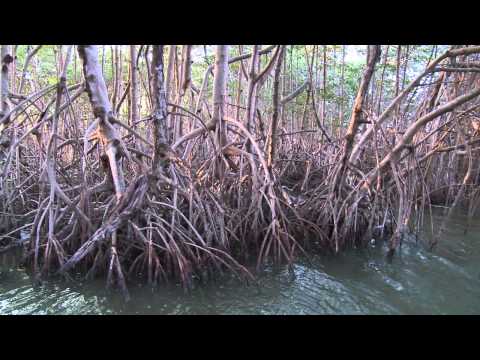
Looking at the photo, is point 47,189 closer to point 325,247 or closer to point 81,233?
point 81,233

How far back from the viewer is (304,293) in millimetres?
3510

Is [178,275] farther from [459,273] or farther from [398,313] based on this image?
[459,273]

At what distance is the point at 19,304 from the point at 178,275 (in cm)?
132

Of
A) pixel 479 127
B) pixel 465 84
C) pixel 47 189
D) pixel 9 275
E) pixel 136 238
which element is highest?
pixel 465 84

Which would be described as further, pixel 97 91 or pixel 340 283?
pixel 340 283

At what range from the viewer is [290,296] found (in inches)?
136

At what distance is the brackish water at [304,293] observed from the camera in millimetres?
3176

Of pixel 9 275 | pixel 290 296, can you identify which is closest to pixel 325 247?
pixel 290 296

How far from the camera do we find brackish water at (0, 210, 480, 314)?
3.18 metres
